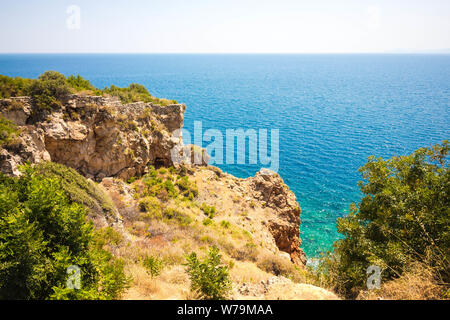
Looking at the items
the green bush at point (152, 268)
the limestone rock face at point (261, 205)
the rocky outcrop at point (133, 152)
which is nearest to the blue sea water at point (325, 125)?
the limestone rock face at point (261, 205)

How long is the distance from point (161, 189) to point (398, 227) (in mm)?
19390

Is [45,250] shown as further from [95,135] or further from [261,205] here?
[261,205]

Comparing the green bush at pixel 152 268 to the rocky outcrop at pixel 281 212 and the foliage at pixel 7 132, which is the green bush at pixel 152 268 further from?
the rocky outcrop at pixel 281 212

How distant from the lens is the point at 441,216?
9.90m

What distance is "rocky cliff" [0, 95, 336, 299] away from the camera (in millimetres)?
15755

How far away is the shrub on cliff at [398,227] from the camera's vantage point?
9859 mm

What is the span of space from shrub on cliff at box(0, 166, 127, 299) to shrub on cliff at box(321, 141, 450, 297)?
10.1 meters

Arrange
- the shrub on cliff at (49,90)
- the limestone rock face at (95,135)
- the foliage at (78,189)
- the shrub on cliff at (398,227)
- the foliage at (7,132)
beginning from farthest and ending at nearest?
1. the shrub on cliff at (49,90)
2. the limestone rock face at (95,135)
3. the foliage at (7,132)
4. the foliage at (78,189)
5. the shrub on cliff at (398,227)

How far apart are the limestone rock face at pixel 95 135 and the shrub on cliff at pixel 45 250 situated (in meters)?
9.99

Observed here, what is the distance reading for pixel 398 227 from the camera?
443 inches

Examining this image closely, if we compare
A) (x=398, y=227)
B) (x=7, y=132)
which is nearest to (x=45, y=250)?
(x=7, y=132)

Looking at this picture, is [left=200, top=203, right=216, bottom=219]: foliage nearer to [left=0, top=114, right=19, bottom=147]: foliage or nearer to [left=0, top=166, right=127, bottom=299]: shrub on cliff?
[left=0, top=166, right=127, bottom=299]: shrub on cliff

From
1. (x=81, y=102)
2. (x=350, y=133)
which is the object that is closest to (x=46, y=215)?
(x=81, y=102)

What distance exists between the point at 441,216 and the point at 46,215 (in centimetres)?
1488
